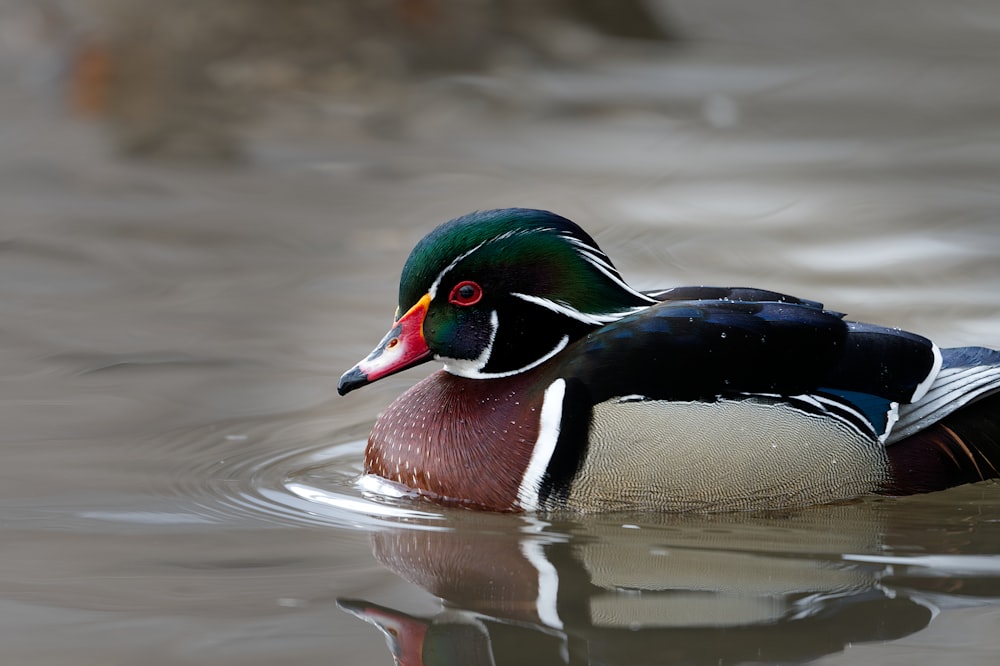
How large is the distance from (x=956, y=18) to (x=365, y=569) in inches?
435

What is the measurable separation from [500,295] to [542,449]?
59 cm

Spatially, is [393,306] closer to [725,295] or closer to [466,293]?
[466,293]

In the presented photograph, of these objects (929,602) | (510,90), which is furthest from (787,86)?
(929,602)

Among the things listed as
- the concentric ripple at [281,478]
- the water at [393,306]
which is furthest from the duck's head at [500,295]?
the water at [393,306]

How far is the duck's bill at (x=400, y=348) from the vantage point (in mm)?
5691

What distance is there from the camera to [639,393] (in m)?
5.38

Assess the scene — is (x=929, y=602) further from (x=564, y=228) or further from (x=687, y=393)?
(x=564, y=228)

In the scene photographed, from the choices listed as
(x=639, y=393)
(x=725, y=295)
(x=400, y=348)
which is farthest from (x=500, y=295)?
(x=725, y=295)

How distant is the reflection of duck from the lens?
4.34 m

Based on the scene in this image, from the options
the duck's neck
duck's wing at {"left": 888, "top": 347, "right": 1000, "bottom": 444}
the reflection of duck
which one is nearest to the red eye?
the duck's neck

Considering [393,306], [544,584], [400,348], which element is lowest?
[544,584]

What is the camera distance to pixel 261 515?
18.2 ft

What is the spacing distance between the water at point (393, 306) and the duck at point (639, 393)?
140 mm

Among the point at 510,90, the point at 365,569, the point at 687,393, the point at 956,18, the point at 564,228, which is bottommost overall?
the point at 365,569
